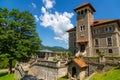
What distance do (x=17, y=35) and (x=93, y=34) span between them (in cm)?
2060

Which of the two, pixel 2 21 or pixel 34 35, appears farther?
pixel 34 35

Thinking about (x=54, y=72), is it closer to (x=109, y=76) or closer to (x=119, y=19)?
(x=109, y=76)

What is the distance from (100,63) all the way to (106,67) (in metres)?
1.21

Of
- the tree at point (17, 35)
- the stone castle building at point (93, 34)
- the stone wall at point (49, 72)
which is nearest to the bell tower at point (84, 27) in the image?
the stone castle building at point (93, 34)

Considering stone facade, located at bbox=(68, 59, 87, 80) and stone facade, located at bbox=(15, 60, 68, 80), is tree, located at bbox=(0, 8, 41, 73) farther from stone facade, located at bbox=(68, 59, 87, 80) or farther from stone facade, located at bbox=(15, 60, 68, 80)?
stone facade, located at bbox=(68, 59, 87, 80)

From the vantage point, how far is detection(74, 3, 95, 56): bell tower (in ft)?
125

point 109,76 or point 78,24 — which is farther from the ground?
point 78,24

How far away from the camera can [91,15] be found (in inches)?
1606

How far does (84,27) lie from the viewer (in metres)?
39.3

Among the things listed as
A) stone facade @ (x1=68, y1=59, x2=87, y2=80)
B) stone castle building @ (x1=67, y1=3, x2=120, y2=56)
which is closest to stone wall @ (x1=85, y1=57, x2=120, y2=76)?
stone facade @ (x1=68, y1=59, x2=87, y2=80)

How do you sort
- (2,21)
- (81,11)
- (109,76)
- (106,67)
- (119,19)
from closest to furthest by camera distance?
(109,76) < (106,67) < (2,21) < (119,19) < (81,11)

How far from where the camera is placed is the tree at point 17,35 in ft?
99.8

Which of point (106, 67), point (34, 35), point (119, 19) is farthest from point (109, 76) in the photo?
point (34, 35)

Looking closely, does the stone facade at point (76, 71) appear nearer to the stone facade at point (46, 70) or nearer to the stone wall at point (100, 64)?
the stone wall at point (100, 64)
